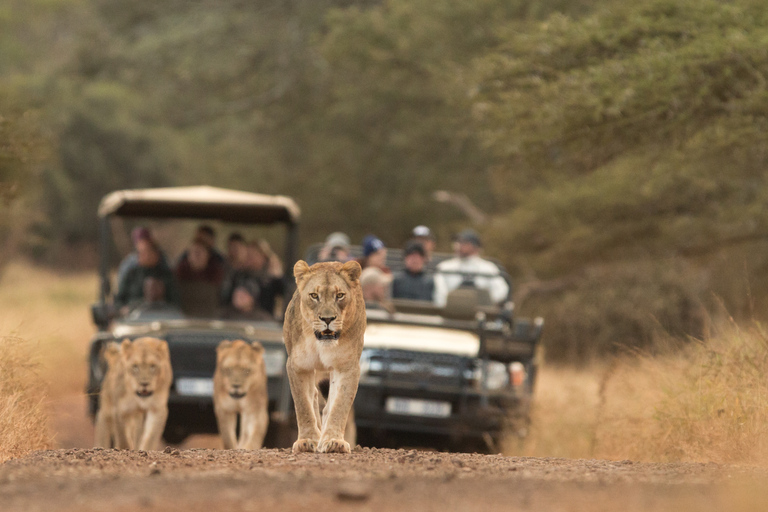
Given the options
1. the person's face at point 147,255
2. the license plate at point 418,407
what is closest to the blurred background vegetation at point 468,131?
the person's face at point 147,255

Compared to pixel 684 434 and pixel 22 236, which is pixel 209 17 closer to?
pixel 22 236

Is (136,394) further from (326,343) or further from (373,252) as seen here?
(373,252)

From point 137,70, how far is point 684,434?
71.4 ft

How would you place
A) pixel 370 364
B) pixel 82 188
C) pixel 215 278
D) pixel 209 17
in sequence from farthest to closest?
1. pixel 82 188
2. pixel 209 17
3. pixel 215 278
4. pixel 370 364

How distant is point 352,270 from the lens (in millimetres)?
5449

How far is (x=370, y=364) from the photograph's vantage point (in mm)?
9586

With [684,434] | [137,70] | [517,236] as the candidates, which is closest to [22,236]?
[137,70]

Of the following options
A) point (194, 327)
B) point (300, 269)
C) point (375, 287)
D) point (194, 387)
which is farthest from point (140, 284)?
point (300, 269)

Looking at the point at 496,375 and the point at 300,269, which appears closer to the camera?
the point at 300,269

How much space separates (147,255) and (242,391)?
4054mm

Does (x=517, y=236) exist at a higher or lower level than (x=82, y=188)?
lower

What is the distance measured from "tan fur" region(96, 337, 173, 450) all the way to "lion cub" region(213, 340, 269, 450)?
0.36m

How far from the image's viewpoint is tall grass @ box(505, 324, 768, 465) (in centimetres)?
632

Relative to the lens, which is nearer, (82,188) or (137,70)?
(137,70)
